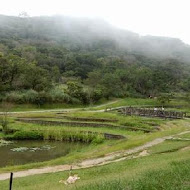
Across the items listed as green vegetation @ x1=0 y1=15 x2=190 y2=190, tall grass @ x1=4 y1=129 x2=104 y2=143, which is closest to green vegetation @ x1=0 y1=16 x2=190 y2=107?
green vegetation @ x1=0 y1=15 x2=190 y2=190

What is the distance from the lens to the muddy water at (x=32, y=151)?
107ft

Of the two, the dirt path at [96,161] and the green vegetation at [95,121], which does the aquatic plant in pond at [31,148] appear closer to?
the green vegetation at [95,121]

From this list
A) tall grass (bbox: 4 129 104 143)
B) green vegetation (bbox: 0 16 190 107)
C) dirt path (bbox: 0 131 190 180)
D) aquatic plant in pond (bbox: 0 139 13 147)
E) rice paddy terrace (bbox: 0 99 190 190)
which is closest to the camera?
rice paddy terrace (bbox: 0 99 190 190)

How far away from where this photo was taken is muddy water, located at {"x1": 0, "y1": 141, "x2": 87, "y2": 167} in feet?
107

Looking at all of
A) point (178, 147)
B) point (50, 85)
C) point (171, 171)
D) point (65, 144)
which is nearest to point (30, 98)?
point (50, 85)

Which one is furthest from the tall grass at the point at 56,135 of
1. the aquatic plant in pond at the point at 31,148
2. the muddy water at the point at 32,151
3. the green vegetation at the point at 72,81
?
the green vegetation at the point at 72,81

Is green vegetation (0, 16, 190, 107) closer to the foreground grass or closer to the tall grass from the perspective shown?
the tall grass

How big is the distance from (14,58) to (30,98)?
49.2ft

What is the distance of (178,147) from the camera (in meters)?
28.0

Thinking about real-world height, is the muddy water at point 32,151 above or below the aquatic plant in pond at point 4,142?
below

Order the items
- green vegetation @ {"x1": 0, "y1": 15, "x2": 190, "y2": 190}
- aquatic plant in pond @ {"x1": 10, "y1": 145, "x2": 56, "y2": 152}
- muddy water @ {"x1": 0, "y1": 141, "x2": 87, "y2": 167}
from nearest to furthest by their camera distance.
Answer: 1. green vegetation @ {"x1": 0, "y1": 15, "x2": 190, "y2": 190}
2. muddy water @ {"x1": 0, "y1": 141, "x2": 87, "y2": 167}
3. aquatic plant in pond @ {"x1": 10, "y1": 145, "x2": 56, "y2": 152}

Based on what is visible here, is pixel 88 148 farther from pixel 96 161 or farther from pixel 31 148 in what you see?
pixel 96 161

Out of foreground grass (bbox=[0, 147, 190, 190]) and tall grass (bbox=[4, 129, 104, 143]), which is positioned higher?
foreground grass (bbox=[0, 147, 190, 190])

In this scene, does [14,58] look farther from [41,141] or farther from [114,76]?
[41,141]
